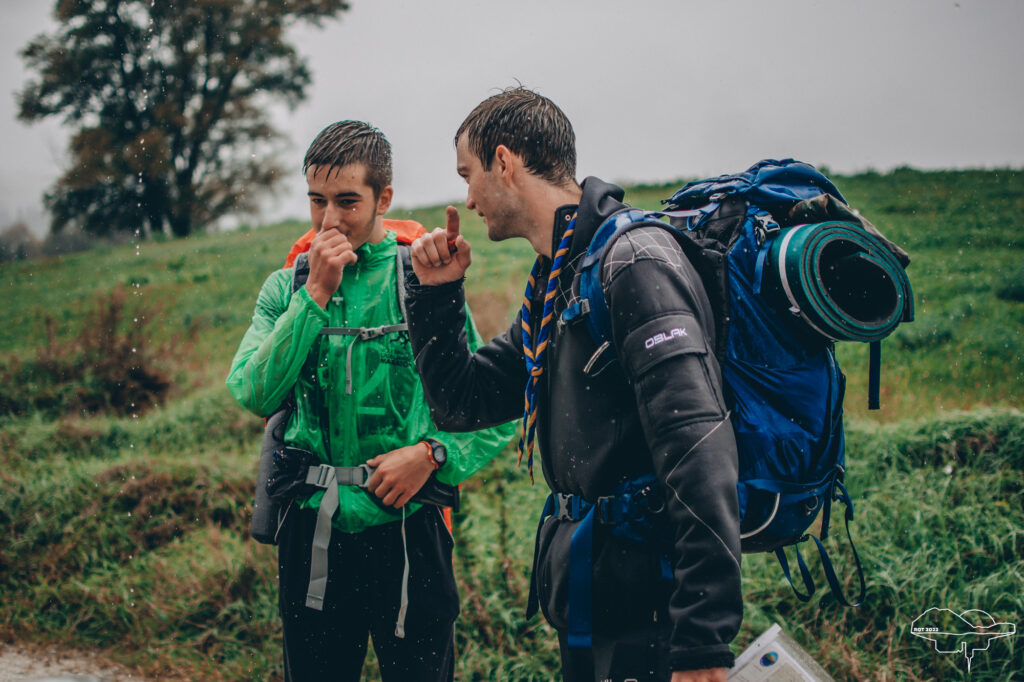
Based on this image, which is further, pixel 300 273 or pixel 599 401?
pixel 300 273

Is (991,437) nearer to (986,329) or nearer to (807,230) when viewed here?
(986,329)

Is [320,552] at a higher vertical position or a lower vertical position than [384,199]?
lower

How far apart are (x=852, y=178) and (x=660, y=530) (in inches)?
488

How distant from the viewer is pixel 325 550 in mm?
2479

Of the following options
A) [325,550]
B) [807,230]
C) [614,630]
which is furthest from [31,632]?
[807,230]

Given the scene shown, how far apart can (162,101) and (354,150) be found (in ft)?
81.4

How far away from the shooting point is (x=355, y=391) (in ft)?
8.45

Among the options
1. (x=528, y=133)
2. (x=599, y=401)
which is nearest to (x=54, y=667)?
(x=599, y=401)

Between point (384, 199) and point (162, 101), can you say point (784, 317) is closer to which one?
point (384, 199)

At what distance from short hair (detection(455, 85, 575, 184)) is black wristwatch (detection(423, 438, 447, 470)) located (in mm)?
1011

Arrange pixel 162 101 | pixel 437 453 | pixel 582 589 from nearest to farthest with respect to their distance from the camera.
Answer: pixel 582 589 → pixel 437 453 → pixel 162 101

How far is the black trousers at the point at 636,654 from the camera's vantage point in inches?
71.1

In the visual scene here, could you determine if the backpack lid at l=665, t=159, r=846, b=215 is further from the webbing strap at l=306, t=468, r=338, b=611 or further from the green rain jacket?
the webbing strap at l=306, t=468, r=338, b=611

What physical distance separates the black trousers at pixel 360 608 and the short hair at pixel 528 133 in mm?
1376
